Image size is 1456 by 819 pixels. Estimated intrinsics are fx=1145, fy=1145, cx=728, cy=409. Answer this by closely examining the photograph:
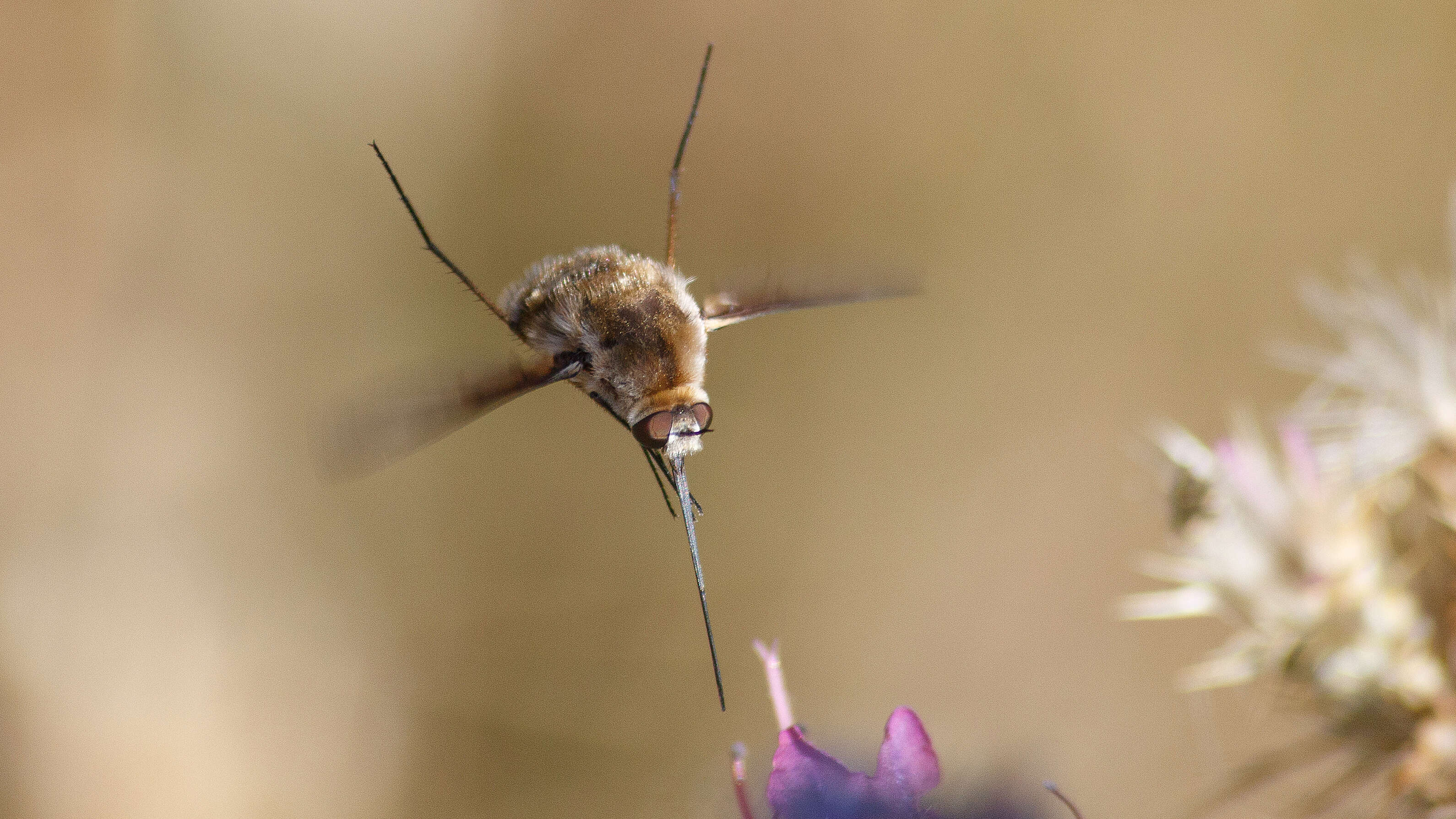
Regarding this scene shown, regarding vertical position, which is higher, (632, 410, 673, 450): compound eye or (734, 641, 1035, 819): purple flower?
(632, 410, 673, 450): compound eye

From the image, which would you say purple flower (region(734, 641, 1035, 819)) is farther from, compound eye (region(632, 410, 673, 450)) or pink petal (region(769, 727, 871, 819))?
compound eye (region(632, 410, 673, 450))

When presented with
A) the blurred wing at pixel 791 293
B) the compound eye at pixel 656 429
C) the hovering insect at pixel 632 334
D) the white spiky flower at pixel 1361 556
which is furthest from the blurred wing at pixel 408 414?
the white spiky flower at pixel 1361 556

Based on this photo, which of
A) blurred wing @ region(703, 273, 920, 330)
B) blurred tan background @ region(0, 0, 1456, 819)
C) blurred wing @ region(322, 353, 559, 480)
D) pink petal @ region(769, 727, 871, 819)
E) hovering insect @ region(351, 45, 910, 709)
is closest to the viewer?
pink petal @ region(769, 727, 871, 819)

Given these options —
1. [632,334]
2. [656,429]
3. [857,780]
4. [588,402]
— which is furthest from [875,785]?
[588,402]

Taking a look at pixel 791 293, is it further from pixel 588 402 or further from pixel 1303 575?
pixel 588 402

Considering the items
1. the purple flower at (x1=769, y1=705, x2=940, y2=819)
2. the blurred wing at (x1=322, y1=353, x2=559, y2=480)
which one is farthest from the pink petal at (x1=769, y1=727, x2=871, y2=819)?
the blurred wing at (x1=322, y1=353, x2=559, y2=480)

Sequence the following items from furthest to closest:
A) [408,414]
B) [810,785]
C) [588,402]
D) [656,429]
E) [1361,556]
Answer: [588,402], [1361,556], [656,429], [408,414], [810,785]
